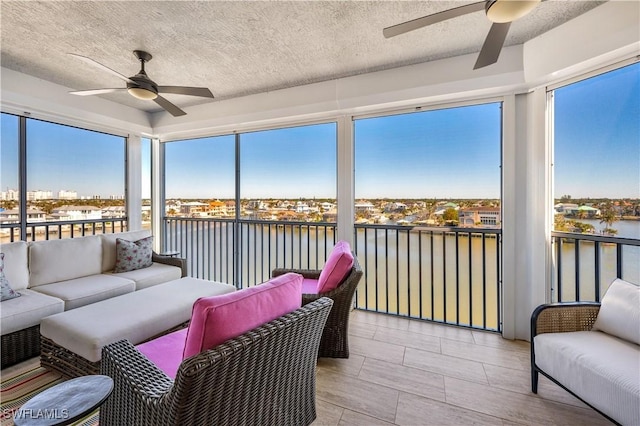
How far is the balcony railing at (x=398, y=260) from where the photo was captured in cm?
303

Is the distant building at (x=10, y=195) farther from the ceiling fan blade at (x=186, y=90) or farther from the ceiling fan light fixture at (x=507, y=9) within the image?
the ceiling fan light fixture at (x=507, y=9)

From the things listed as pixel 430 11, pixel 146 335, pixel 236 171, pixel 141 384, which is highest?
pixel 430 11

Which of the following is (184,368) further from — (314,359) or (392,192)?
(392,192)

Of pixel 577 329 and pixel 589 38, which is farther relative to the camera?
pixel 589 38

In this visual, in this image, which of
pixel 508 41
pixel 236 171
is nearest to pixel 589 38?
pixel 508 41

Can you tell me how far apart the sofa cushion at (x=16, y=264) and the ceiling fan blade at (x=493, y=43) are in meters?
4.39

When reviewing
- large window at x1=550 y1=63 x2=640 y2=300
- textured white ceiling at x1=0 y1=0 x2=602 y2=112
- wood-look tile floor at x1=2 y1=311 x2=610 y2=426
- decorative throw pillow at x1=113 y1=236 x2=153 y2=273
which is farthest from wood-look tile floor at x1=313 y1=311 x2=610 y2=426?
textured white ceiling at x1=0 y1=0 x2=602 y2=112

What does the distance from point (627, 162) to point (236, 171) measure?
4172 millimetres

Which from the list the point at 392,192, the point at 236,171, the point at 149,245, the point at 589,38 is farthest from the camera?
the point at 236,171

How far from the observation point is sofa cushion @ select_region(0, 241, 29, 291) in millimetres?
2600

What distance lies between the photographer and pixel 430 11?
2.09m

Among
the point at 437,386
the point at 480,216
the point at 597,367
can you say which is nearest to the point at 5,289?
the point at 437,386

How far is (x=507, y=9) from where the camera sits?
147 cm

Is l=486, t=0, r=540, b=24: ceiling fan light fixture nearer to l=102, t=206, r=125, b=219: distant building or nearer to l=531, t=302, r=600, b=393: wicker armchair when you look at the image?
l=531, t=302, r=600, b=393: wicker armchair
